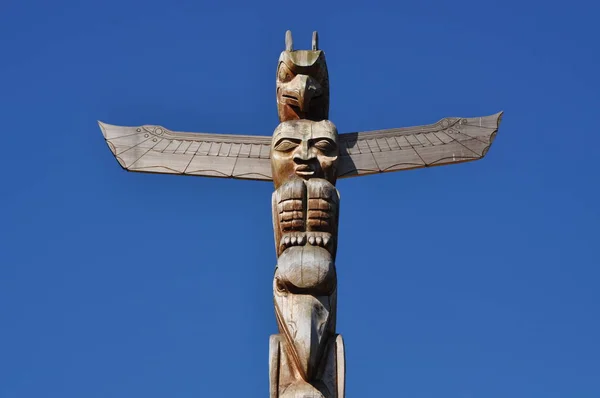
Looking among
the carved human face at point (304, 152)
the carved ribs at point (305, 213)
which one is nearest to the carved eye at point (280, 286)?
the carved ribs at point (305, 213)

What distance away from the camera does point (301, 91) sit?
37.4ft

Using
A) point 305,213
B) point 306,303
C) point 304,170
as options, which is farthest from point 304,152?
point 306,303

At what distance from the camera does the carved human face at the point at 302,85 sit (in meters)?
11.5

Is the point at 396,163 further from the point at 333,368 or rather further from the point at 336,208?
the point at 333,368

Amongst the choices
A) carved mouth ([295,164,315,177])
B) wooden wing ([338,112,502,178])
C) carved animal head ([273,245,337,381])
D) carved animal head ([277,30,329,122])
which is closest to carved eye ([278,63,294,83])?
carved animal head ([277,30,329,122])

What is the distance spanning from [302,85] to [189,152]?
60.0 inches

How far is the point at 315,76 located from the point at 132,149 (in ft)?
7.59

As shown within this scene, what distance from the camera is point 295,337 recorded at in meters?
9.27

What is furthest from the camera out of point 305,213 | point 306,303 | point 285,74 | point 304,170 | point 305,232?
point 285,74

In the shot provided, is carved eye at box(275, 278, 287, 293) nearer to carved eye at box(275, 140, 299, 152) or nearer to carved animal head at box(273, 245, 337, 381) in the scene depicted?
carved animal head at box(273, 245, 337, 381)

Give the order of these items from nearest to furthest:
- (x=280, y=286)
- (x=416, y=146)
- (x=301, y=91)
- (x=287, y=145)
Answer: (x=280, y=286), (x=287, y=145), (x=301, y=91), (x=416, y=146)

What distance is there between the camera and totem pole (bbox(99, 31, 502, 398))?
9367 mm

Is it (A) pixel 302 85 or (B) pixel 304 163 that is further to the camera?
(A) pixel 302 85

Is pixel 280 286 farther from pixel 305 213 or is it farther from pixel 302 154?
pixel 302 154
